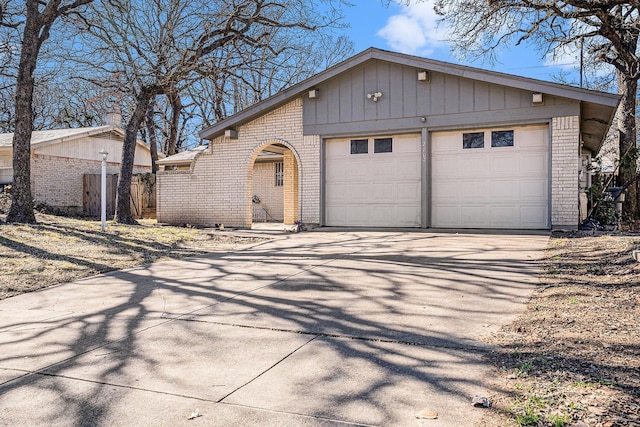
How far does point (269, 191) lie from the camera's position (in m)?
19.7

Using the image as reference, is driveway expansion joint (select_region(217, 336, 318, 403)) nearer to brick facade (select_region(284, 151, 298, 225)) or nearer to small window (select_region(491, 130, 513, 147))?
small window (select_region(491, 130, 513, 147))


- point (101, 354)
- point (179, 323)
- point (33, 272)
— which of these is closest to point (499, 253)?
point (179, 323)

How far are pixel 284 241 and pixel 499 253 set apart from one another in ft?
14.9

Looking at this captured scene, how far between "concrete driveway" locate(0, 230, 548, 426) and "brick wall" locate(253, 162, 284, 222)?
12168mm

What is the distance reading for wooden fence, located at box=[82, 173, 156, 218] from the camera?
2108cm

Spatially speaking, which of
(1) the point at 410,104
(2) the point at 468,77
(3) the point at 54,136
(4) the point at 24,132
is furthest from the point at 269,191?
(2) the point at 468,77

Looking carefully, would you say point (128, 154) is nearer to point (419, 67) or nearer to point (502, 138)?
point (419, 67)

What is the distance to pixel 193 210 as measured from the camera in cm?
1505

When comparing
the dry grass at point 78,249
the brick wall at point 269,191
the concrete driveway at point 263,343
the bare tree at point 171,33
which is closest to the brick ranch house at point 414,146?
the bare tree at point 171,33

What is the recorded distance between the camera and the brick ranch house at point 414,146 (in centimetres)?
1111

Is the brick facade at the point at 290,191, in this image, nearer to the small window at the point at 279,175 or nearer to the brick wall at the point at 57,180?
the small window at the point at 279,175

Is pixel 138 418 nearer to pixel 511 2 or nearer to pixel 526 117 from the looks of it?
pixel 511 2

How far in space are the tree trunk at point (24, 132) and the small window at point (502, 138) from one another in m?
11.5

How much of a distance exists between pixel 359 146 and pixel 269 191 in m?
7.21
